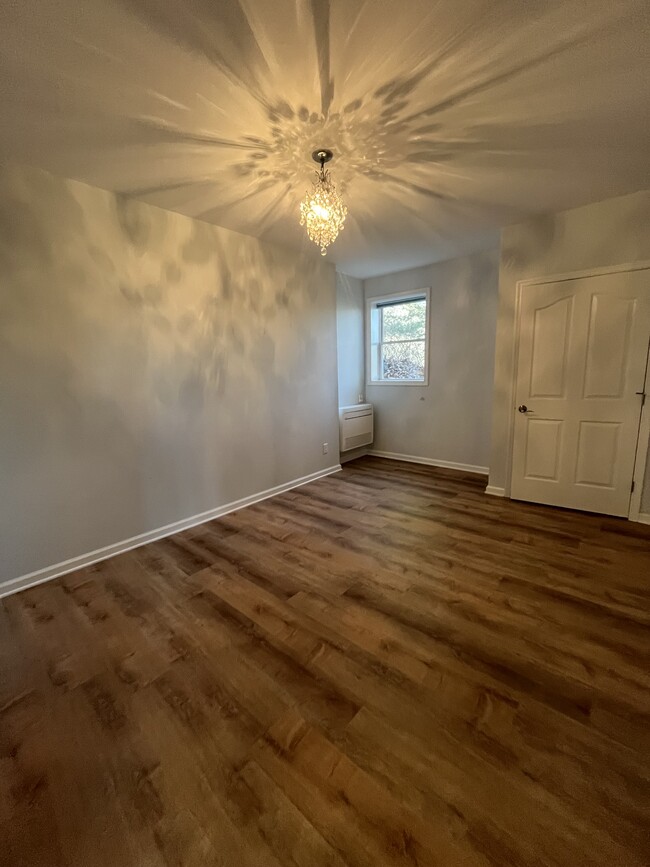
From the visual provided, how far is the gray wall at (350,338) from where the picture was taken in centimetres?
496

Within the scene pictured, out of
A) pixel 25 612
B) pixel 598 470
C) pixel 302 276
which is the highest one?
pixel 302 276

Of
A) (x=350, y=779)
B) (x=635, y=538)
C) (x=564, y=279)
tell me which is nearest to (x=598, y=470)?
(x=635, y=538)

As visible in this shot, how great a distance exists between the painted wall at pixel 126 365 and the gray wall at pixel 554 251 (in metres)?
2.15

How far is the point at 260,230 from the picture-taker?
10.6 ft

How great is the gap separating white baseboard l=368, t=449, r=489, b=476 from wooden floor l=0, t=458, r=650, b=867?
1.89 meters

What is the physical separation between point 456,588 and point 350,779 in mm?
1248

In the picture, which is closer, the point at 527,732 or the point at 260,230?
the point at 527,732

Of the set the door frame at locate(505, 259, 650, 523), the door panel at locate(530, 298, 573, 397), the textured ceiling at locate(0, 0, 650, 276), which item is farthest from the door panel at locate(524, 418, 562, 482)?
the textured ceiling at locate(0, 0, 650, 276)

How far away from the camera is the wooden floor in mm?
1039

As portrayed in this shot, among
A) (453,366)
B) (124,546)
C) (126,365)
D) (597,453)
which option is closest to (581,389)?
(597,453)

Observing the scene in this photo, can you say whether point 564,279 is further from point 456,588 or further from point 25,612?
point 25,612

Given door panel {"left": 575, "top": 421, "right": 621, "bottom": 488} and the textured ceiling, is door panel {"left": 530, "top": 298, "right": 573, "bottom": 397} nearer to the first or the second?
door panel {"left": 575, "top": 421, "right": 621, "bottom": 488}

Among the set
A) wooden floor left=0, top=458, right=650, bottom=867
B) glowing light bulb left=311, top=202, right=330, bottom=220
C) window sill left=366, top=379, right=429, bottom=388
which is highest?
glowing light bulb left=311, top=202, right=330, bottom=220

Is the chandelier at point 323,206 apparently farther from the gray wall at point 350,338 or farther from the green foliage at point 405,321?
the green foliage at point 405,321
